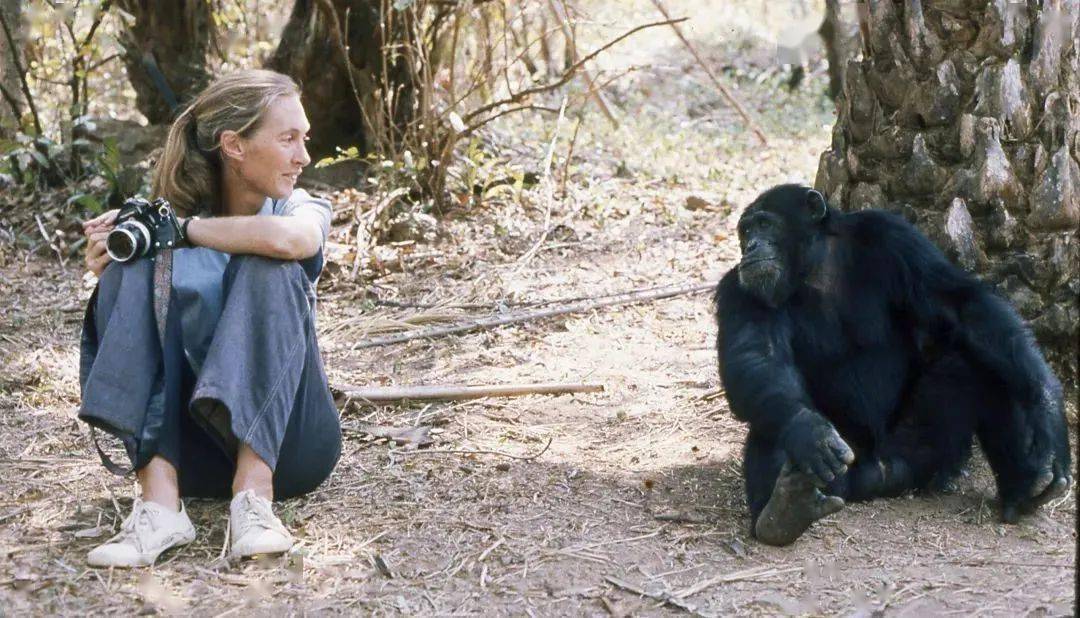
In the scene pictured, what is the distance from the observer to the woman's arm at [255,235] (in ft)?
11.4

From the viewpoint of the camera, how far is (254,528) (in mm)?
3412

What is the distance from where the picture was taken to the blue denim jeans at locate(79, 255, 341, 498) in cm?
340

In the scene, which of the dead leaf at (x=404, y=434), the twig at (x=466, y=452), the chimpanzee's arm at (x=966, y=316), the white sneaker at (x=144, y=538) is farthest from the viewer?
the dead leaf at (x=404, y=434)

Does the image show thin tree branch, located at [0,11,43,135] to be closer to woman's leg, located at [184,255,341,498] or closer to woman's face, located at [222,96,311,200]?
woman's face, located at [222,96,311,200]

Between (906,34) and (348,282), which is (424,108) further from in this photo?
(906,34)

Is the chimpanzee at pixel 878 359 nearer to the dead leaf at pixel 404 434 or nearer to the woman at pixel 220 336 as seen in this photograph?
the dead leaf at pixel 404 434

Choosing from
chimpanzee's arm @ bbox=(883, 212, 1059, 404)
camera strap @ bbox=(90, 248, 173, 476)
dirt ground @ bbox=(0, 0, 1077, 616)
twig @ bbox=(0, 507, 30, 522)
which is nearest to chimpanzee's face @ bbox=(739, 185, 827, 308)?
chimpanzee's arm @ bbox=(883, 212, 1059, 404)

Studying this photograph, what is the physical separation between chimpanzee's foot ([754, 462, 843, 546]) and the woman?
143cm

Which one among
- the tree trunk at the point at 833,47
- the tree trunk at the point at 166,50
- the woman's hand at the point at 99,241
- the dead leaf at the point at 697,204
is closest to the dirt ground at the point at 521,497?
the dead leaf at the point at 697,204

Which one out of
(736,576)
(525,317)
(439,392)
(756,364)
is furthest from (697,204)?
(736,576)

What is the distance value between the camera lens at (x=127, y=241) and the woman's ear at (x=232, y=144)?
1.34 feet

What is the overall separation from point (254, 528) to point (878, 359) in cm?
219

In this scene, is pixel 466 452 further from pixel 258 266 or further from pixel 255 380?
pixel 258 266

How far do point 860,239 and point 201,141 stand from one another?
2.28 m
